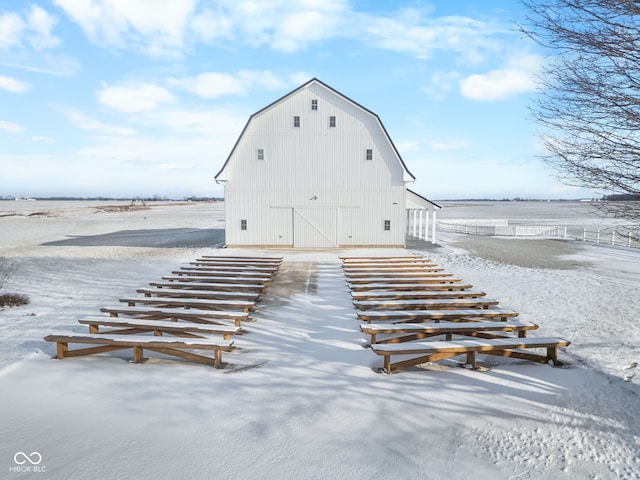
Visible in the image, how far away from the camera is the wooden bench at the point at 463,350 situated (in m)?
6.11

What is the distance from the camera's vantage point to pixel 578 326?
875 centimetres

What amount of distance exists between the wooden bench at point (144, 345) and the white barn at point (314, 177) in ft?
52.8

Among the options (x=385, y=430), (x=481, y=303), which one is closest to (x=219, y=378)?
(x=385, y=430)

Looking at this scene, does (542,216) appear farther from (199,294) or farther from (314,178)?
(199,294)

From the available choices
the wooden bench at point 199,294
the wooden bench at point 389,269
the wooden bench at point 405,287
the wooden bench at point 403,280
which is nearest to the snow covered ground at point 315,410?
the wooden bench at point 199,294

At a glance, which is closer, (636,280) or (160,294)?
(160,294)

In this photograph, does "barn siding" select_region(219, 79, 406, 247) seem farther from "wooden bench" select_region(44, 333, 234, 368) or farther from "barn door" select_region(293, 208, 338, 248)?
"wooden bench" select_region(44, 333, 234, 368)

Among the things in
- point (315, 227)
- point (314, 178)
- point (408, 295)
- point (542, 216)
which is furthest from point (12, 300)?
point (542, 216)

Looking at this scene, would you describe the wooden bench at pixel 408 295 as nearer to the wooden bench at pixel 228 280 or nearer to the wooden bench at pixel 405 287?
the wooden bench at pixel 405 287

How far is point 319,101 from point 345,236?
7.61 meters

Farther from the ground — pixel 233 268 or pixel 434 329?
pixel 233 268

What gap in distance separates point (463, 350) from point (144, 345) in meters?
5.04

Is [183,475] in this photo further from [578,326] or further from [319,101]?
[319,101]

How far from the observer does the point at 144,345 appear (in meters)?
6.41
